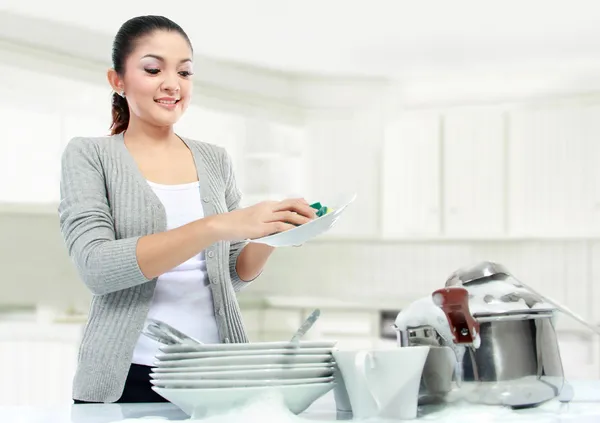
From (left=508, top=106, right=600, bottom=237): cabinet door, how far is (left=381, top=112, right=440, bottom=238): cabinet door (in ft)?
1.78

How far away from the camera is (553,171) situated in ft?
18.4

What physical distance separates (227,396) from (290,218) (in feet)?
0.88

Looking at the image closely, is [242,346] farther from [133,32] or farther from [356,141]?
[356,141]

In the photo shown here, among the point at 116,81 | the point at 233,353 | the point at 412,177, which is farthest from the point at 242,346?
the point at 412,177

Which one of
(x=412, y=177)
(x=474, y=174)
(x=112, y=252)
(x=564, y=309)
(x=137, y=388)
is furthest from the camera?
A: (x=412, y=177)

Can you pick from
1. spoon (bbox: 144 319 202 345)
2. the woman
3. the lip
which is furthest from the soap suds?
the lip

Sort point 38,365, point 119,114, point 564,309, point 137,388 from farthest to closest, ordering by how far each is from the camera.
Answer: point 38,365, point 119,114, point 137,388, point 564,309

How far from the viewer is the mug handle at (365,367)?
1009mm

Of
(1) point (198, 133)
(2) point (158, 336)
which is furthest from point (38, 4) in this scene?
(2) point (158, 336)

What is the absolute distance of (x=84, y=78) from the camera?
16.0 ft

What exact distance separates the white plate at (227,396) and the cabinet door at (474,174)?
4.91 metres

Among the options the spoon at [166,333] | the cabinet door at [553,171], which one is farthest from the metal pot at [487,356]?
the cabinet door at [553,171]

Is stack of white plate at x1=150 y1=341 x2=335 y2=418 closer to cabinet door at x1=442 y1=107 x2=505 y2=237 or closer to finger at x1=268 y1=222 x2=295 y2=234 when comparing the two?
finger at x1=268 y1=222 x2=295 y2=234

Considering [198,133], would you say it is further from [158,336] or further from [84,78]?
[158,336]
